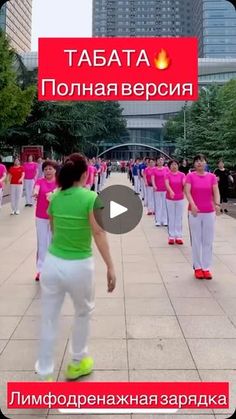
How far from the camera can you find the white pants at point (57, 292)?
2.97m

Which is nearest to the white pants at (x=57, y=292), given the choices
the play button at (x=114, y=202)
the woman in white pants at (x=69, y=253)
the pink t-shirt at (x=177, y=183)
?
the woman in white pants at (x=69, y=253)

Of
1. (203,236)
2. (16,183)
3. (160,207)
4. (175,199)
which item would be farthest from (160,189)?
(203,236)

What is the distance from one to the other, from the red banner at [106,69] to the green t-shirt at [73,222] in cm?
137

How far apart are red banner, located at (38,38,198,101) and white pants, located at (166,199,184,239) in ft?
15.4

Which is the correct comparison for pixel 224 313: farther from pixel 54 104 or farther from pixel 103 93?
pixel 54 104

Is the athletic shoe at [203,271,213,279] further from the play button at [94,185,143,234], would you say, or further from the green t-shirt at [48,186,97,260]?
the green t-shirt at [48,186,97,260]

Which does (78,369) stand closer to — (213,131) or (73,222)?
(73,222)

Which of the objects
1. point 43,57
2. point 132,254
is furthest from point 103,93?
point 132,254

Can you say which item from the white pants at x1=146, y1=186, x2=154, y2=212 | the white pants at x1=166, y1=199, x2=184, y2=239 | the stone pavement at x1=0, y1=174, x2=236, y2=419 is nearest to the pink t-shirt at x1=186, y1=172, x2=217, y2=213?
the stone pavement at x1=0, y1=174, x2=236, y2=419

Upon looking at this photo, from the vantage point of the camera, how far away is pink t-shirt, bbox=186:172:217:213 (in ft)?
20.1

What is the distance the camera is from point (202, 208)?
6148 mm

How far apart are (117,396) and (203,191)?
12.9ft

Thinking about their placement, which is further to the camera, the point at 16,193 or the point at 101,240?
the point at 16,193

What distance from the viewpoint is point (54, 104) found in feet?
115
